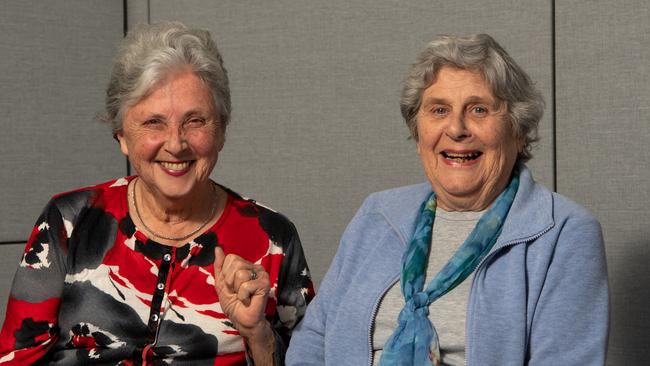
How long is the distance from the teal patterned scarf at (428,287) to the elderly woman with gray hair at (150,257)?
1.03 feet

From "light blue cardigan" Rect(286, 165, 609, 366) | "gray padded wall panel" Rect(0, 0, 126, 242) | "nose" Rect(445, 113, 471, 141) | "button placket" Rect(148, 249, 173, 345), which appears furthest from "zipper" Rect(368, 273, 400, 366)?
"gray padded wall panel" Rect(0, 0, 126, 242)

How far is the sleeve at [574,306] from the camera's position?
151cm

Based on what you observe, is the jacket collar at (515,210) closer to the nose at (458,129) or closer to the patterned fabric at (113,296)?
the nose at (458,129)

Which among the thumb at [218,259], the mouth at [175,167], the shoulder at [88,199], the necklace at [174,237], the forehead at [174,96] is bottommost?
the thumb at [218,259]

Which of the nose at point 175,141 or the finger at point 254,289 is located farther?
the nose at point 175,141

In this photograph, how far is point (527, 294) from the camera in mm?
1578

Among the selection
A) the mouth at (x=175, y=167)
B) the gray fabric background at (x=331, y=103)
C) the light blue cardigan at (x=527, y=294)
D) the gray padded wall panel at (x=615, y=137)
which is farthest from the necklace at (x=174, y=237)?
the gray padded wall panel at (x=615, y=137)

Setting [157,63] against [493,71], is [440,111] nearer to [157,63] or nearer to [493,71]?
[493,71]

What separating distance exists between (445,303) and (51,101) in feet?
5.30

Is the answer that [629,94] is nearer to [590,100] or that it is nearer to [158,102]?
[590,100]

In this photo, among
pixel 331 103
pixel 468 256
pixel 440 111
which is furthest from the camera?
pixel 331 103

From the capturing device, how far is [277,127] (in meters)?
2.78

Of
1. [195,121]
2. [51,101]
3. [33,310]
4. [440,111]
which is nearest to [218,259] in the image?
[195,121]

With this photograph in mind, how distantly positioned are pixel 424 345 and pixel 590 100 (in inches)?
38.0
